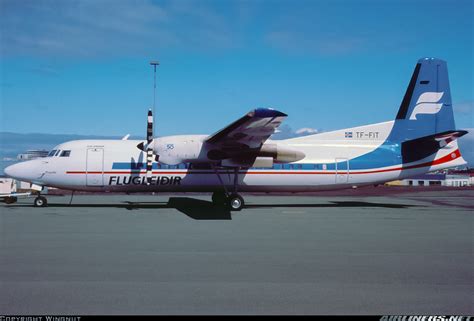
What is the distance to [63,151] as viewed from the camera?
61.4 ft

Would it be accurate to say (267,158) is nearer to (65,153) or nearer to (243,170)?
(243,170)

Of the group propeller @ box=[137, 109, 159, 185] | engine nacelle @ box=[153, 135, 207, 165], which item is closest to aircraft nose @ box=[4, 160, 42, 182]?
propeller @ box=[137, 109, 159, 185]

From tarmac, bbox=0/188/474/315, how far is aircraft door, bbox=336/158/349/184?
252 inches

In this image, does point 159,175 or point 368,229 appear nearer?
point 368,229

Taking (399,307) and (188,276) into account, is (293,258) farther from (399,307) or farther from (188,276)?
(399,307)

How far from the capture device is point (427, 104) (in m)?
20.1

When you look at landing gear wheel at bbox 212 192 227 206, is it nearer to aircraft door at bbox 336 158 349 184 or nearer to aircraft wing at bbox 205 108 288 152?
aircraft wing at bbox 205 108 288 152

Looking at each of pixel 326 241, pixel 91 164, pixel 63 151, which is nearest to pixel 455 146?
pixel 326 241

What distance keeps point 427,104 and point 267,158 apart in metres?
8.52

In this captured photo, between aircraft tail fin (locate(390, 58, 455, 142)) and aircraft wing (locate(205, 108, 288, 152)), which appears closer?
aircraft wing (locate(205, 108, 288, 152))

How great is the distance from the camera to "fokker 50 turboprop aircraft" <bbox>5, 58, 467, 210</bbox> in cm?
1772

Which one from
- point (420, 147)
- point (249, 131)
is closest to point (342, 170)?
point (420, 147)

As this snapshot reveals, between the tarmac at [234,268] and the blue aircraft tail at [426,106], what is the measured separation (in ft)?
27.6

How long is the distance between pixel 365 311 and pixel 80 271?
446 centimetres
